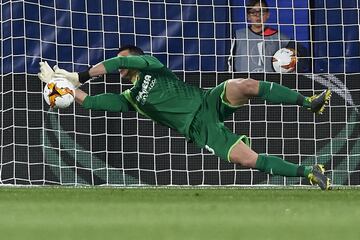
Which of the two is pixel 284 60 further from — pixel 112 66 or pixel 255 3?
pixel 112 66

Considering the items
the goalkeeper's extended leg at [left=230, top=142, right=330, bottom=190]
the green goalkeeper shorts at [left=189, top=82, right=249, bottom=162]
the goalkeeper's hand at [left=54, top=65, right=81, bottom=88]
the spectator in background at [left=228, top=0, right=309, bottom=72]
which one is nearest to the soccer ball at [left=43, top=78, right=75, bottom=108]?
the goalkeeper's hand at [left=54, top=65, right=81, bottom=88]

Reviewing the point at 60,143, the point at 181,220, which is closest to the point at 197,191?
the point at 60,143

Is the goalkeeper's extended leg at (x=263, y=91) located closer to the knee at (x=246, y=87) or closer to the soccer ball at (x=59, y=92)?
the knee at (x=246, y=87)

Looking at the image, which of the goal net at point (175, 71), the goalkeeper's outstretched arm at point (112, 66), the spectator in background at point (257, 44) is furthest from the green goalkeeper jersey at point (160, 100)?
the spectator in background at point (257, 44)

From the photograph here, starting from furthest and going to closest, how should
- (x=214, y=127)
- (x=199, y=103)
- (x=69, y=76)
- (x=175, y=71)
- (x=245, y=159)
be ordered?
(x=175, y=71) → (x=199, y=103) → (x=214, y=127) → (x=245, y=159) → (x=69, y=76)

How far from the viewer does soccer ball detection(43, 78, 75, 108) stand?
9195mm

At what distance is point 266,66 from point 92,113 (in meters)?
2.02

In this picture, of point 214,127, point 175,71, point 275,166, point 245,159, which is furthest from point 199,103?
point 175,71

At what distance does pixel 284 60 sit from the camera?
38.6 feet

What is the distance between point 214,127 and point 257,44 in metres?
2.38

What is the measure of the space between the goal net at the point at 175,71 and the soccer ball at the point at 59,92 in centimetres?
216

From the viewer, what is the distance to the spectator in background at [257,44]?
38.2ft

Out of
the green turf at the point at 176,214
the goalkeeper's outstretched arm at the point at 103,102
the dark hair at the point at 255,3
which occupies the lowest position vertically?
the green turf at the point at 176,214

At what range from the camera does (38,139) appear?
11.5 m
